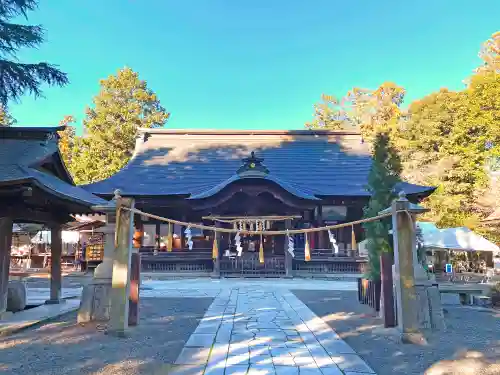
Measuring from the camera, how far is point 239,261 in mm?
17391

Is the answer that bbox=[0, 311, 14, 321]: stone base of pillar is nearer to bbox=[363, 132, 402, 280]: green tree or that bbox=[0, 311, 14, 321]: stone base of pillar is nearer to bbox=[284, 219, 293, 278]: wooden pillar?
bbox=[363, 132, 402, 280]: green tree

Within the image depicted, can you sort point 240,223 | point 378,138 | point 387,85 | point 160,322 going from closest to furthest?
point 160,322 → point 378,138 → point 240,223 → point 387,85

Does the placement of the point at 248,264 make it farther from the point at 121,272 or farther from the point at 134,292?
the point at 121,272

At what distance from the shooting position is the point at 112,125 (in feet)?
100

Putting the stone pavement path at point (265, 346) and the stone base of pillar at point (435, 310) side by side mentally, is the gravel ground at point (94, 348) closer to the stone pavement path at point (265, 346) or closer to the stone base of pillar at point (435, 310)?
the stone pavement path at point (265, 346)

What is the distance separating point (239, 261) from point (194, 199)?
374cm

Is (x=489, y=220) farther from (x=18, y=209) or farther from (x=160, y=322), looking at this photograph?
(x=18, y=209)

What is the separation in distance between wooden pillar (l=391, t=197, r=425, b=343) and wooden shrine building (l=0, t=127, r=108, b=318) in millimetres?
6035

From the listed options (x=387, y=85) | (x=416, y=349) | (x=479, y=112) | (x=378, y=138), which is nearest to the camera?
(x=416, y=349)

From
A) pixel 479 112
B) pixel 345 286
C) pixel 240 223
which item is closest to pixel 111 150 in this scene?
pixel 240 223

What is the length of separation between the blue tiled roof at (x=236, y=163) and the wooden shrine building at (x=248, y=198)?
56 millimetres

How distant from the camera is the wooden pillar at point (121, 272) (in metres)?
6.36

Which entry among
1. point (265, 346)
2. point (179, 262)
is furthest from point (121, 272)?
point (179, 262)

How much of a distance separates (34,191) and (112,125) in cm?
2479
